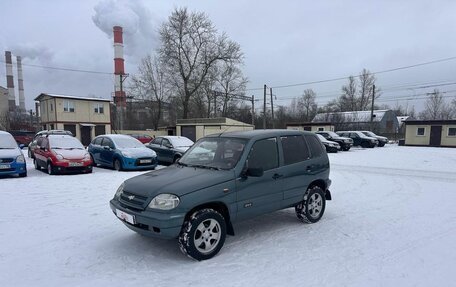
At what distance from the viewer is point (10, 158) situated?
392 inches

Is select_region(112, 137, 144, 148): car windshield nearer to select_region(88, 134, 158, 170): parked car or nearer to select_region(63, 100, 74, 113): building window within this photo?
select_region(88, 134, 158, 170): parked car

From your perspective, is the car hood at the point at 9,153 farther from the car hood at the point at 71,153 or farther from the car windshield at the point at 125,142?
the car windshield at the point at 125,142

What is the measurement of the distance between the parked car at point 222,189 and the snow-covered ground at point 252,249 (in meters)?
0.44

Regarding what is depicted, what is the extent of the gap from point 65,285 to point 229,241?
2.30m

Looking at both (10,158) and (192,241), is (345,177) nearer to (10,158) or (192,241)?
(192,241)

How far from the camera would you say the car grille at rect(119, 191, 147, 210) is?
13.3 ft

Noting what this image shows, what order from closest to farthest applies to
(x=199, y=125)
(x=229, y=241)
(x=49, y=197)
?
(x=229, y=241), (x=49, y=197), (x=199, y=125)

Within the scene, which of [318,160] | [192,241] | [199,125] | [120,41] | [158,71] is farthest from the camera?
[120,41]

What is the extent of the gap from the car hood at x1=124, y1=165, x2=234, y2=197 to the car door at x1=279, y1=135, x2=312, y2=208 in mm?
1194

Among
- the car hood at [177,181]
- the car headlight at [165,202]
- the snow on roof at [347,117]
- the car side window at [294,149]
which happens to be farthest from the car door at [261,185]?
the snow on roof at [347,117]

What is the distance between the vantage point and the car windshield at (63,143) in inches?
457

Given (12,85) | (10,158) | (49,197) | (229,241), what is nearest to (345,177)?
(229,241)

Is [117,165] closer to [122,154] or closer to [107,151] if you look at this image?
[122,154]

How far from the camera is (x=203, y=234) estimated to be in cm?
411
